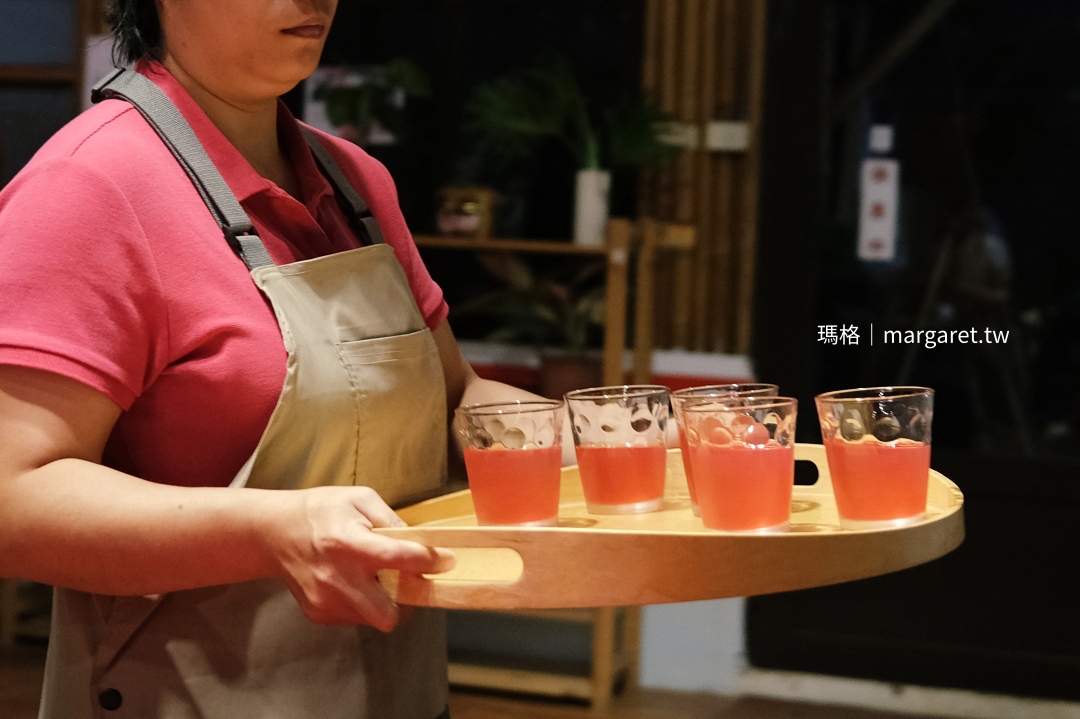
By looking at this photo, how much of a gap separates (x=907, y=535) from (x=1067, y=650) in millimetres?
2944

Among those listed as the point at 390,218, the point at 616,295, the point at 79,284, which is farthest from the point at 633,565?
the point at 616,295

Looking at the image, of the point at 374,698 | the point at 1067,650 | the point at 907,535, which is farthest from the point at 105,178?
the point at 1067,650

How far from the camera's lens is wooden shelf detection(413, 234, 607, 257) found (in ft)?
11.6

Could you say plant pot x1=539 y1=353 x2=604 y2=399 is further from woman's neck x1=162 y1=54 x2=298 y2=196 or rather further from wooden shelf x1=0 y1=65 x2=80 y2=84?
woman's neck x1=162 y1=54 x2=298 y2=196

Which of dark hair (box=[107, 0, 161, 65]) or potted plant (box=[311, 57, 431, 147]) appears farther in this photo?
potted plant (box=[311, 57, 431, 147])

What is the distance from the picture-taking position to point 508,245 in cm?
357

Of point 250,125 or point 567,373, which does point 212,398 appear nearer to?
point 250,125

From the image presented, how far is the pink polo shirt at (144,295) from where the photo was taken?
103 centimetres

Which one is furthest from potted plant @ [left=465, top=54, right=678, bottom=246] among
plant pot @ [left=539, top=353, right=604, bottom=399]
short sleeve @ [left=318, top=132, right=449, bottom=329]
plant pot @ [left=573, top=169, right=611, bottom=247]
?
short sleeve @ [left=318, top=132, right=449, bottom=329]

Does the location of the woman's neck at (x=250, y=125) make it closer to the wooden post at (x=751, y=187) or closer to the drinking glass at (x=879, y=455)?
the drinking glass at (x=879, y=455)

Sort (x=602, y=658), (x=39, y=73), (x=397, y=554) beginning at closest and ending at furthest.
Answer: (x=397, y=554)
(x=602, y=658)
(x=39, y=73)

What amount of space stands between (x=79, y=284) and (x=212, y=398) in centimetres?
16

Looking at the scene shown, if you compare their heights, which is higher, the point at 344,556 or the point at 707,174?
the point at 707,174

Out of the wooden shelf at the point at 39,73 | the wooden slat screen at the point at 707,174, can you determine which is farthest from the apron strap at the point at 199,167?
the wooden shelf at the point at 39,73
